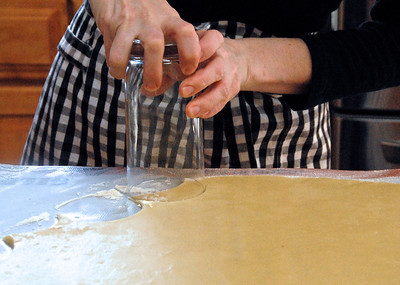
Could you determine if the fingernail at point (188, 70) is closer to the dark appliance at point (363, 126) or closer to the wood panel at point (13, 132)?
the dark appliance at point (363, 126)

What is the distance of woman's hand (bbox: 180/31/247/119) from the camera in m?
0.60

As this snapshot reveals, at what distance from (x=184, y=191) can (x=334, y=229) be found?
21cm

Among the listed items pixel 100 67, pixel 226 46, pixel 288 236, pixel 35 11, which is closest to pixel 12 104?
pixel 35 11

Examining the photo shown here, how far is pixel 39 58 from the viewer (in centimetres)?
165

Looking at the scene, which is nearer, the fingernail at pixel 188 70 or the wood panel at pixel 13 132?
the fingernail at pixel 188 70

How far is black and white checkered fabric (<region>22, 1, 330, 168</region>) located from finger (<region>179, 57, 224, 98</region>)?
0.63ft

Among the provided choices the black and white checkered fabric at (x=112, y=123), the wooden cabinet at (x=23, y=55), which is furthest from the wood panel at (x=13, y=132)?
the black and white checkered fabric at (x=112, y=123)

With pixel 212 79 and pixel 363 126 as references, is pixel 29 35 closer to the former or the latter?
pixel 363 126

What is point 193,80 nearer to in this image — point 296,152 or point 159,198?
point 159,198

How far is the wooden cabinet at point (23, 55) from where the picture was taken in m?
1.61

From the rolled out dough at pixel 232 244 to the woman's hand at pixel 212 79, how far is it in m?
0.11

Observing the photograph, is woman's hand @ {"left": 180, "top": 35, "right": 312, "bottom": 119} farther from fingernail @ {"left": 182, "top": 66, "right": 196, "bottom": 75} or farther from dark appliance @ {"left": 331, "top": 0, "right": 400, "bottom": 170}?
dark appliance @ {"left": 331, "top": 0, "right": 400, "bottom": 170}

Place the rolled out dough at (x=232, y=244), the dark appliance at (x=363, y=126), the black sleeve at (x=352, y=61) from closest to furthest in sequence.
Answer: the rolled out dough at (x=232, y=244)
the black sleeve at (x=352, y=61)
the dark appliance at (x=363, y=126)

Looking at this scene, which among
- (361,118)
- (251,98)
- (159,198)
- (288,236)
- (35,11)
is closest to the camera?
(288,236)
